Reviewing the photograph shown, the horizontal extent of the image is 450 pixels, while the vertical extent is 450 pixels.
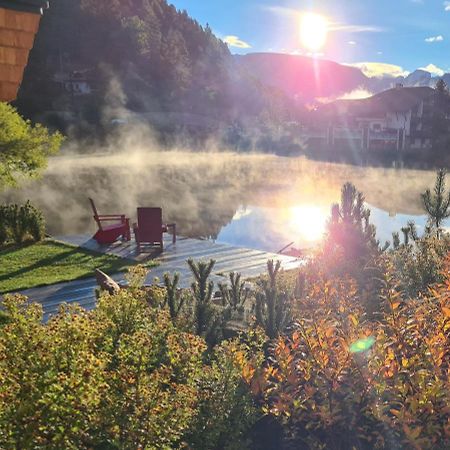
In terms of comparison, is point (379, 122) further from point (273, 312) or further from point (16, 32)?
point (16, 32)

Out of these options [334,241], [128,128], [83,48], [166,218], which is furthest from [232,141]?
[334,241]

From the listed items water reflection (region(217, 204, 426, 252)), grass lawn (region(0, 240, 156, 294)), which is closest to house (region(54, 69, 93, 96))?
water reflection (region(217, 204, 426, 252))

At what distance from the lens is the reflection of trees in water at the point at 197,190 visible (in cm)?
2589

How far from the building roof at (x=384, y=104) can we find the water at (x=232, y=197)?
84.4 feet

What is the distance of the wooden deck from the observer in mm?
10516

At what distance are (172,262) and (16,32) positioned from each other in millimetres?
9816

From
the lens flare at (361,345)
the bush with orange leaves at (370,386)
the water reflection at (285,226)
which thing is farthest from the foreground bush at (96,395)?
the water reflection at (285,226)

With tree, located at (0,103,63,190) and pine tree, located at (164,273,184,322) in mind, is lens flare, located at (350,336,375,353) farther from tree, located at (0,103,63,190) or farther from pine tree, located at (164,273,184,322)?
tree, located at (0,103,63,190)

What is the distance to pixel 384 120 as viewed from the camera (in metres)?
73.2

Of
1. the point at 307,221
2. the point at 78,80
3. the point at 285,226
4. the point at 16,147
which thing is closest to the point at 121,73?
the point at 78,80

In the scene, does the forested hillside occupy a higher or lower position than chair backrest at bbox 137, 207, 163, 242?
higher

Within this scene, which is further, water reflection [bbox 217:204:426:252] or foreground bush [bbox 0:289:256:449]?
water reflection [bbox 217:204:426:252]

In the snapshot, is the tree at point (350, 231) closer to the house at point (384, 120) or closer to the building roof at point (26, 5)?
the building roof at point (26, 5)

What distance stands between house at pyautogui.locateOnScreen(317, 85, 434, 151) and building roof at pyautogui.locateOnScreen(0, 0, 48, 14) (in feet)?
226
